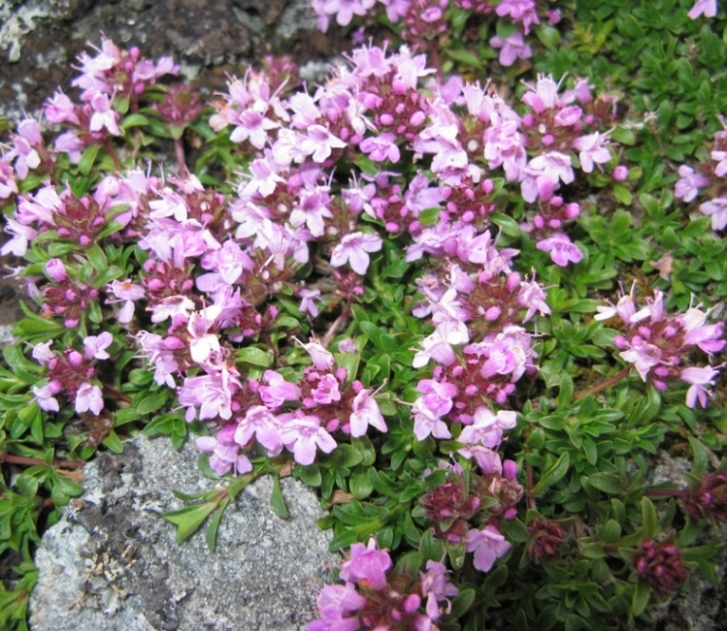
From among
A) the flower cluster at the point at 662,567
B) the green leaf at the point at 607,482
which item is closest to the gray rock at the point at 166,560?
the green leaf at the point at 607,482

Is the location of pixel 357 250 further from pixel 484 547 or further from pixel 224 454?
pixel 484 547

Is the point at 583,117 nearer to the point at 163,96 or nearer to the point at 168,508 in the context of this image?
the point at 163,96

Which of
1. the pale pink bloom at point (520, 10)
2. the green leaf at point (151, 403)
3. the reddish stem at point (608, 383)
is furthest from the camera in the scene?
the pale pink bloom at point (520, 10)

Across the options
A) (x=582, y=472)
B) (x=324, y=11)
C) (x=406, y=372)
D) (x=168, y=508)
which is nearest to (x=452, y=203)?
(x=406, y=372)

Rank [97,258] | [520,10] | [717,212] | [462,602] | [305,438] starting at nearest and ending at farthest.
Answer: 1. [462,602]
2. [305,438]
3. [97,258]
4. [717,212]
5. [520,10]

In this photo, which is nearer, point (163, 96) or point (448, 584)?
point (448, 584)

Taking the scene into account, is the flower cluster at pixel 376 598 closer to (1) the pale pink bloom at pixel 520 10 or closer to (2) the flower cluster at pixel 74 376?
(2) the flower cluster at pixel 74 376

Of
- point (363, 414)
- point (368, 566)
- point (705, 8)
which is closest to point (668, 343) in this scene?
point (363, 414)
